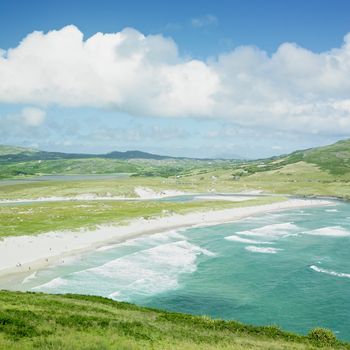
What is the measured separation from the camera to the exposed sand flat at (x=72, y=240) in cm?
5737

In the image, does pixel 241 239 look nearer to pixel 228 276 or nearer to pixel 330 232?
pixel 330 232

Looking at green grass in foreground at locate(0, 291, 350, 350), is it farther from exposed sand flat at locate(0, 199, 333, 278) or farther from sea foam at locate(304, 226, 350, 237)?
sea foam at locate(304, 226, 350, 237)

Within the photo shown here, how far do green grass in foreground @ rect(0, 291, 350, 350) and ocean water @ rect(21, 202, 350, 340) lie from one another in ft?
29.6

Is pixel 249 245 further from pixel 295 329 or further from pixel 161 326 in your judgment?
pixel 161 326

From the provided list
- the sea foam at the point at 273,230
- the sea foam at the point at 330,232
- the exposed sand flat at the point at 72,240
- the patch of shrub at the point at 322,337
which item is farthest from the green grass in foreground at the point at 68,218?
the patch of shrub at the point at 322,337

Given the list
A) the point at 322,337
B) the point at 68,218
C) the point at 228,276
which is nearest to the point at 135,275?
the point at 228,276

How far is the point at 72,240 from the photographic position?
7300 centimetres

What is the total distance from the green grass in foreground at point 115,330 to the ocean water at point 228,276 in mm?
9019

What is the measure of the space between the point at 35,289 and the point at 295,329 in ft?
95.3

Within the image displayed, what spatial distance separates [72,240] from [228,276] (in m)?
32.9

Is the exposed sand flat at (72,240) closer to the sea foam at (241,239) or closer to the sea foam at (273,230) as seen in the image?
the sea foam at (273,230)

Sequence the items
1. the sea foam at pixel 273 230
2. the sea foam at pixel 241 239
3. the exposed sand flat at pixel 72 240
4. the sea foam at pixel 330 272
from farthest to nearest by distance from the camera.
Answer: the sea foam at pixel 273 230 < the sea foam at pixel 241 239 < the exposed sand flat at pixel 72 240 < the sea foam at pixel 330 272

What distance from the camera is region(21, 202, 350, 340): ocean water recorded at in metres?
41.2

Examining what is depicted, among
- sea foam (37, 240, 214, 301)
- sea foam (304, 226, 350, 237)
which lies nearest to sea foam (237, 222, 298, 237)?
sea foam (304, 226, 350, 237)
